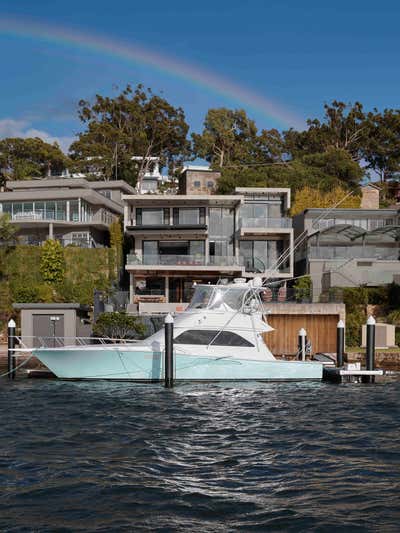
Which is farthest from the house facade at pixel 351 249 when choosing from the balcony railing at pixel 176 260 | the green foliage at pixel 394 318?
the balcony railing at pixel 176 260

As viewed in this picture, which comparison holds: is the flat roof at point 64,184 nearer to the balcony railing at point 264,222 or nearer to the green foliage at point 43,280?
the green foliage at point 43,280

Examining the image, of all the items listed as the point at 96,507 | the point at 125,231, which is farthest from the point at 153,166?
the point at 96,507

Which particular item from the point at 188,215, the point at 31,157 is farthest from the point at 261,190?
the point at 31,157

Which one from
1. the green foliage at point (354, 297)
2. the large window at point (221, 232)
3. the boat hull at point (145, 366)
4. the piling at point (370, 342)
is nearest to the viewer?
the boat hull at point (145, 366)

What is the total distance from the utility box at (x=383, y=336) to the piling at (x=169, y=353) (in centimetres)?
1767

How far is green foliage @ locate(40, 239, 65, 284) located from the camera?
52000 mm

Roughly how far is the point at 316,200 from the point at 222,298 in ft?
125

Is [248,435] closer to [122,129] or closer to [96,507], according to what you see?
[96,507]

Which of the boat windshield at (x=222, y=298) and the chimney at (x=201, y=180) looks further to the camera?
the chimney at (x=201, y=180)

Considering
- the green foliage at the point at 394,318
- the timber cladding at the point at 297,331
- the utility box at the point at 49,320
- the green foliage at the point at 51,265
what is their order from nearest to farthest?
the timber cladding at the point at 297,331 → the utility box at the point at 49,320 → the green foliage at the point at 394,318 → the green foliage at the point at 51,265

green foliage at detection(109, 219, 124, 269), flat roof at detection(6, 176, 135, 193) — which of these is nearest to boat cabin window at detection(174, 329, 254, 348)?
green foliage at detection(109, 219, 124, 269)

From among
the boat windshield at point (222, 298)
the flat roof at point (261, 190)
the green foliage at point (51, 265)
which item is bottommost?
the boat windshield at point (222, 298)

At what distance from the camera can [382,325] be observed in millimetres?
39875

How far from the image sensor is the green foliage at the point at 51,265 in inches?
2047
